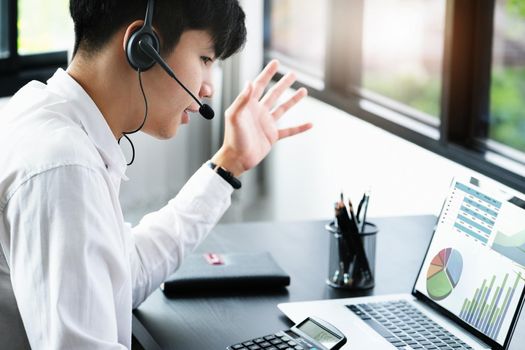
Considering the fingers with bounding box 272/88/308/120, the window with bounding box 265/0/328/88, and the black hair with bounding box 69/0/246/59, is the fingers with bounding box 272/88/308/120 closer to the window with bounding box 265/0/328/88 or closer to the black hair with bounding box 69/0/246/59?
the black hair with bounding box 69/0/246/59

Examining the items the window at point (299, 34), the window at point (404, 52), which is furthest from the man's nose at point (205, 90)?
the window at point (299, 34)

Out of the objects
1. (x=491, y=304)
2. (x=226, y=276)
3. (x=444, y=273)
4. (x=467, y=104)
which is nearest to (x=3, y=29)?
(x=467, y=104)

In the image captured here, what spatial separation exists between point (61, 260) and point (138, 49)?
309mm

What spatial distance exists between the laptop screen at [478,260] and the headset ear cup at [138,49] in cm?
58

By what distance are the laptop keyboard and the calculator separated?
0.33ft

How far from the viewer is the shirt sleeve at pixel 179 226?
1509mm

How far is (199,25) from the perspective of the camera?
126 cm

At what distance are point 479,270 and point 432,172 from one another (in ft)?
3.09

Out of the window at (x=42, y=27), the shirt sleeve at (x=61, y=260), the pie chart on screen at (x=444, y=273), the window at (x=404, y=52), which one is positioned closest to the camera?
the shirt sleeve at (x=61, y=260)

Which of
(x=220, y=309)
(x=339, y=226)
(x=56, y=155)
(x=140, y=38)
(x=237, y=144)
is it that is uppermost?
(x=140, y=38)

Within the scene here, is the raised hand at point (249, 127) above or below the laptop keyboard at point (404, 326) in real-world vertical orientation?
above

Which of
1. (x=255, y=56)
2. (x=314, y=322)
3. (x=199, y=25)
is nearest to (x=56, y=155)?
(x=199, y=25)

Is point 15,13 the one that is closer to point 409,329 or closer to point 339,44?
point 339,44

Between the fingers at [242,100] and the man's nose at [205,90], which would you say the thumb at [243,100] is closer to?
the fingers at [242,100]
